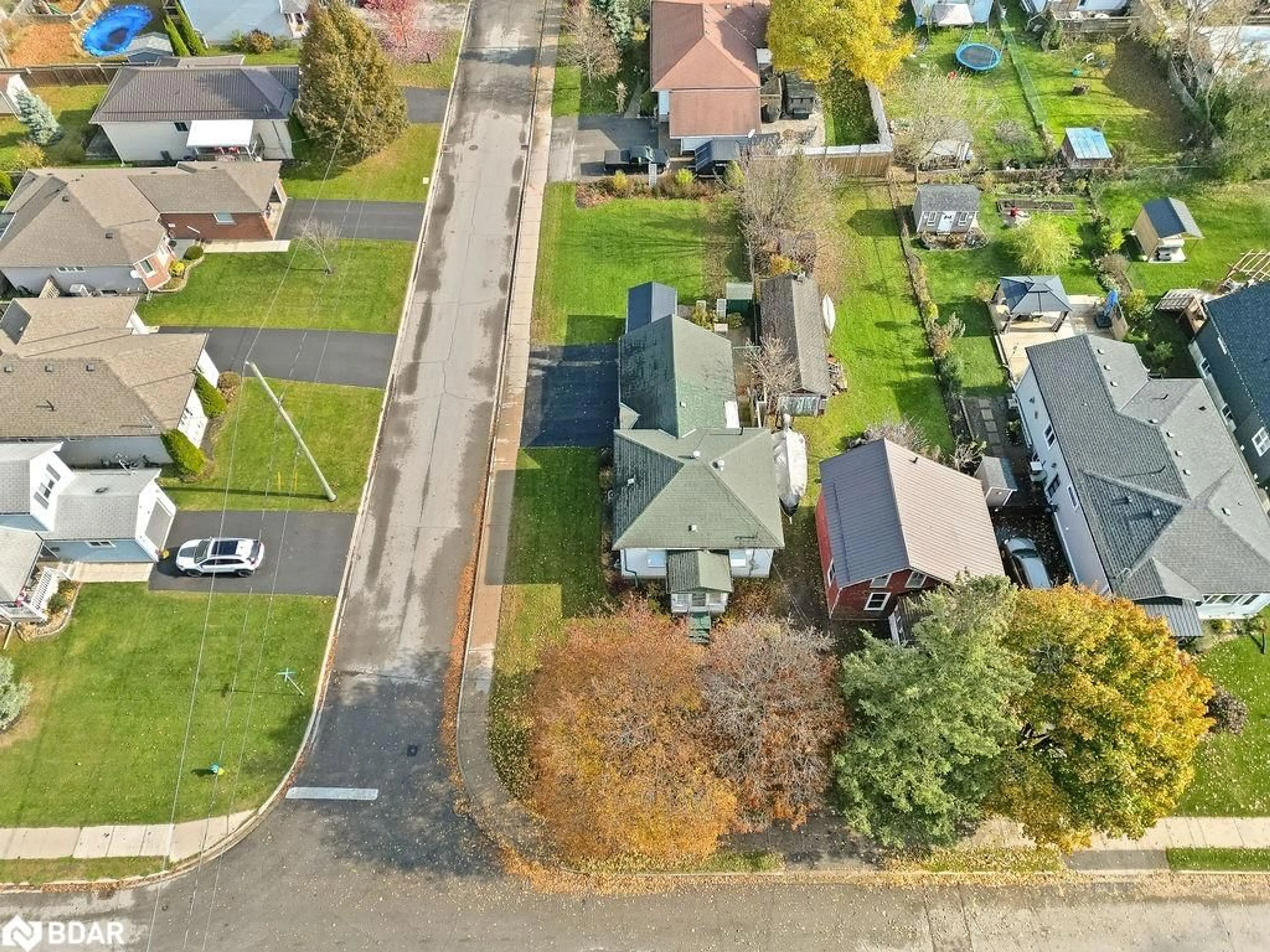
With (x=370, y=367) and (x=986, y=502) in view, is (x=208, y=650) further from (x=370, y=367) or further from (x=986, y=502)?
(x=986, y=502)

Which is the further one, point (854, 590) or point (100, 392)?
point (100, 392)

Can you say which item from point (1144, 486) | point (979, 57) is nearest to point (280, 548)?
point (1144, 486)

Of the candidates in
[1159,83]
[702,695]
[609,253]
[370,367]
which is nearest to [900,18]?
[1159,83]

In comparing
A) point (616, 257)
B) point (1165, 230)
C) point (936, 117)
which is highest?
point (936, 117)

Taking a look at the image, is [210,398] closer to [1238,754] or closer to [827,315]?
[827,315]

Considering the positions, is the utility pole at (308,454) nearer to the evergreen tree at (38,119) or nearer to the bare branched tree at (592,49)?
the evergreen tree at (38,119)

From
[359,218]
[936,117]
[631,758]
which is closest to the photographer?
[631,758]

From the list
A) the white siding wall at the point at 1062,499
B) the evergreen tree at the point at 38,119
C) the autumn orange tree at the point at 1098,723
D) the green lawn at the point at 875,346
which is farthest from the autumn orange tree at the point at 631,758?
the evergreen tree at the point at 38,119
